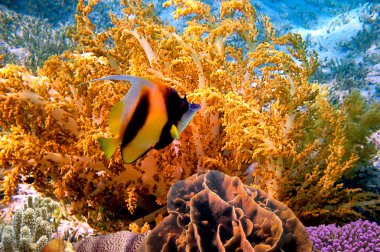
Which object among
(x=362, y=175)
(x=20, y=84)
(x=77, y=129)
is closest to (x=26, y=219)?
(x=77, y=129)

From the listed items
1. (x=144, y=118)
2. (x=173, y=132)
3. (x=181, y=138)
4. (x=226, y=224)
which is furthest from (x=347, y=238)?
(x=144, y=118)

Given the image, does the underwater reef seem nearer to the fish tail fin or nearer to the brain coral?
the brain coral

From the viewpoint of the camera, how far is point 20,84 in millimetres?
2645

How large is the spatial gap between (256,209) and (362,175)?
2270 millimetres

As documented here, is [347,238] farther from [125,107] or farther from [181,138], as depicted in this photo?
[125,107]

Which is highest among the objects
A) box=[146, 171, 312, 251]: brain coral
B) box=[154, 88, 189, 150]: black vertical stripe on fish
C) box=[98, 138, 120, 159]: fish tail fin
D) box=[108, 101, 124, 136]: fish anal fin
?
box=[154, 88, 189, 150]: black vertical stripe on fish

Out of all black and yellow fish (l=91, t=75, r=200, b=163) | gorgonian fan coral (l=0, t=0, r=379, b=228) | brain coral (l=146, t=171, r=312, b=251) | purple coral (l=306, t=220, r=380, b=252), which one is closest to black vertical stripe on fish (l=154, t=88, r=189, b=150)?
Result: black and yellow fish (l=91, t=75, r=200, b=163)

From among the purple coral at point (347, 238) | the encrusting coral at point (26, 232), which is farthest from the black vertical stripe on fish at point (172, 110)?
the encrusting coral at point (26, 232)

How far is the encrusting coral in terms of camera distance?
279cm

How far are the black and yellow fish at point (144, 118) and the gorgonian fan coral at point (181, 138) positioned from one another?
128 centimetres

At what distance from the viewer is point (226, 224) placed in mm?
1939

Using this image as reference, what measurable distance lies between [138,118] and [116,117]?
0.09 meters

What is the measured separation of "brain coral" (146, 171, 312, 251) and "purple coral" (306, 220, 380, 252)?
756 millimetres

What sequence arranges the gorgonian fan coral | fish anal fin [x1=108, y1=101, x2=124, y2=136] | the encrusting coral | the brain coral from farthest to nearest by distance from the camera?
the encrusting coral
the gorgonian fan coral
the brain coral
fish anal fin [x1=108, y1=101, x2=124, y2=136]
